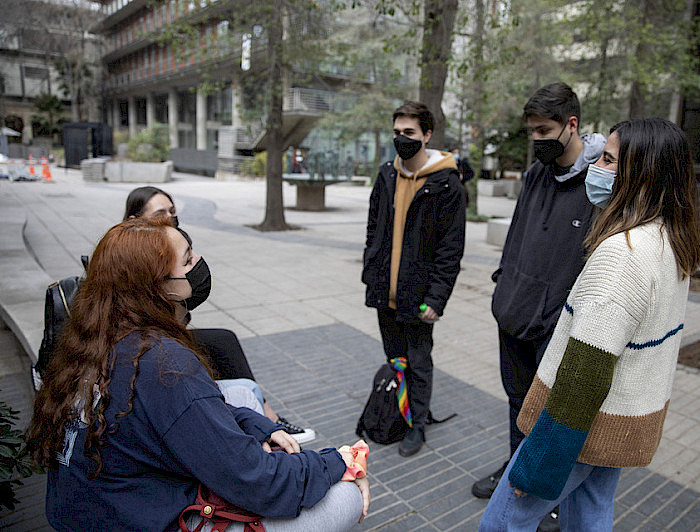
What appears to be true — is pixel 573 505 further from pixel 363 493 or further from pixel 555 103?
pixel 555 103

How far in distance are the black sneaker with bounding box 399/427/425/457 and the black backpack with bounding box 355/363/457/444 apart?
56mm

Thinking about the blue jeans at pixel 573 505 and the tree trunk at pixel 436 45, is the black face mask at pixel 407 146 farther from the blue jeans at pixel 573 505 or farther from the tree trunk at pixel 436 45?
the tree trunk at pixel 436 45

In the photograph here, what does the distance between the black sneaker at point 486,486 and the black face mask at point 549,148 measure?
161cm

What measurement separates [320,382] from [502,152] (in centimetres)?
2729

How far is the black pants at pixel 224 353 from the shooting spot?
2.77 metres

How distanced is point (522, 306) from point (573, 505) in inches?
33.4

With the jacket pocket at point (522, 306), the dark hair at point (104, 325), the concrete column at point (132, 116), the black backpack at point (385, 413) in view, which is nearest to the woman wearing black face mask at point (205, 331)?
the dark hair at point (104, 325)

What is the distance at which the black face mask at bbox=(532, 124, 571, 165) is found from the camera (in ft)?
8.09

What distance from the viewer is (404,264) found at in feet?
10.4

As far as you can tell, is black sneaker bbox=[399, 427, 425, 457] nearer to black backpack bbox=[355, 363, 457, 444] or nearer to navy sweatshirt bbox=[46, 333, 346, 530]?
black backpack bbox=[355, 363, 457, 444]

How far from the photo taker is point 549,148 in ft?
8.11

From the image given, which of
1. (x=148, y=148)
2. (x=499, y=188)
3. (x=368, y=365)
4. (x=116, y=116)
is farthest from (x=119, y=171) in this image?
(x=116, y=116)

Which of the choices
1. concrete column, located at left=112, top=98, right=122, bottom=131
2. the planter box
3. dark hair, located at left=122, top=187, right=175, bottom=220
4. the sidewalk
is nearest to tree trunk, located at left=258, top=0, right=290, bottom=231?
the sidewalk

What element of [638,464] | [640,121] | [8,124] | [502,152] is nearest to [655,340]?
[638,464]
